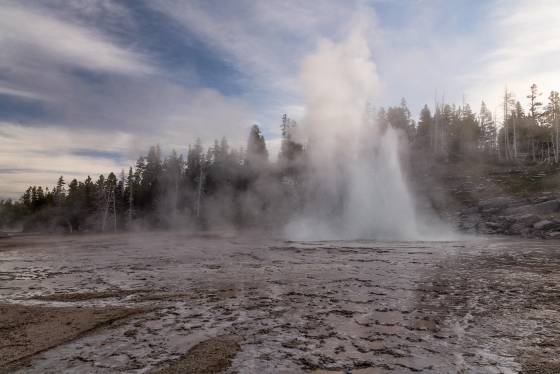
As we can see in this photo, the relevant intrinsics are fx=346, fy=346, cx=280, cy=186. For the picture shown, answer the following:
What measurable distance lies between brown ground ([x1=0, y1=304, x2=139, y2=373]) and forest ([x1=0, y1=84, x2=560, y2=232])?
139ft

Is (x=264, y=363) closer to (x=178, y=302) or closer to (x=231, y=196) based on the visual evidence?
(x=178, y=302)

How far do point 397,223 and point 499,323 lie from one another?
25.2 meters

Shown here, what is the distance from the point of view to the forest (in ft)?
200

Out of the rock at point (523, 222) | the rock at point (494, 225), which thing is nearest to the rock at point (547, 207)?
the rock at point (523, 222)

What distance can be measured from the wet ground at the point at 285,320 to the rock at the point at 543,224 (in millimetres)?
21240

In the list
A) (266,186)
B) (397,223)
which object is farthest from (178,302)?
(266,186)

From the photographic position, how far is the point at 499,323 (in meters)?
6.84

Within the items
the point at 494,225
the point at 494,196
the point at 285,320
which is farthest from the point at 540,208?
the point at 285,320

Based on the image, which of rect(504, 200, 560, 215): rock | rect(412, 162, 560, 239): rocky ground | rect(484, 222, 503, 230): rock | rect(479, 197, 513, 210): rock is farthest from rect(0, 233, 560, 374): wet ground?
rect(479, 197, 513, 210): rock

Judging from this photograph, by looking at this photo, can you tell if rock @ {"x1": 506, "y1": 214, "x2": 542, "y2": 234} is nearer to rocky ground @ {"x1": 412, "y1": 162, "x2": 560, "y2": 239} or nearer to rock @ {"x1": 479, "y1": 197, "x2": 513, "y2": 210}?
rocky ground @ {"x1": 412, "y1": 162, "x2": 560, "y2": 239}

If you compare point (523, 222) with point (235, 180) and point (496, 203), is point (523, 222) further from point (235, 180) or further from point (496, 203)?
point (235, 180)

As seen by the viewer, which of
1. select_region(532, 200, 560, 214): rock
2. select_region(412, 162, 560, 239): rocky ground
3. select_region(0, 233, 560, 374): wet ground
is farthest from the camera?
select_region(532, 200, 560, 214): rock

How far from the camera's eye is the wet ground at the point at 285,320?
511 centimetres

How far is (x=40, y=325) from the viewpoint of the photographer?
23.0 feet
